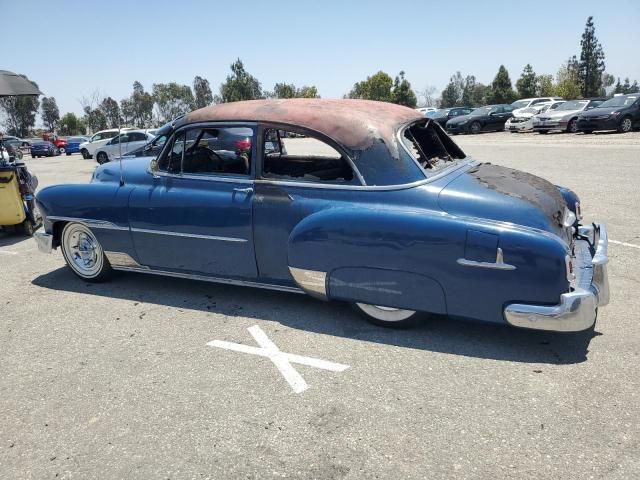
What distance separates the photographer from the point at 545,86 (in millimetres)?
63781

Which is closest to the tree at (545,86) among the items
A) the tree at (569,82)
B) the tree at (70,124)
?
the tree at (569,82)

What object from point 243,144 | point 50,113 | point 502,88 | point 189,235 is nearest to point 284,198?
point 243,144

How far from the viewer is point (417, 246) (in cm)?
317

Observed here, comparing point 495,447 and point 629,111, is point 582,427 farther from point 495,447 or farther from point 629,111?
point 629,111

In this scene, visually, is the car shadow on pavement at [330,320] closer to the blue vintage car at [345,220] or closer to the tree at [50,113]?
the blue vintage car at [345,220]

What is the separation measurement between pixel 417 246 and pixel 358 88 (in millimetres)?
76803

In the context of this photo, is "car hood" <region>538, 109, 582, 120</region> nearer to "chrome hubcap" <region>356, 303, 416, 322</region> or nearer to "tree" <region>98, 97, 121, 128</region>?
"tree" <region>98, 97, 121, 128</region>

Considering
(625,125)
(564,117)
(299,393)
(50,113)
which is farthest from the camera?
(50,113)

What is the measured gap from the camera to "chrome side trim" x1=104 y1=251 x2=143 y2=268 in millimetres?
4449

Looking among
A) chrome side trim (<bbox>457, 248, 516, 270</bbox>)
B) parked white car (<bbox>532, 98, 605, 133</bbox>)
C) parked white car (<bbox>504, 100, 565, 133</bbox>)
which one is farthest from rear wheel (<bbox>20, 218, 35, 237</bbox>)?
parked white car (<bbox>504, 100, 565, 133</bbox>)

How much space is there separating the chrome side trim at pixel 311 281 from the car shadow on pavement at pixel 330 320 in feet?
0.90

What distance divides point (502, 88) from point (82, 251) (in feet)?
205

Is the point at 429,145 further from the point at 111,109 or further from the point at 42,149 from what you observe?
the point at 42,149

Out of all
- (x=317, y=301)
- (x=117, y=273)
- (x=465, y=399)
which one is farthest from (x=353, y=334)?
(x=117, y=273)
